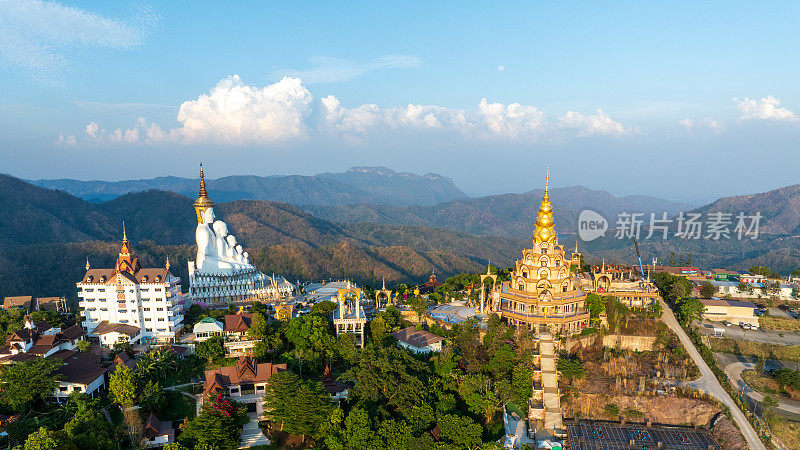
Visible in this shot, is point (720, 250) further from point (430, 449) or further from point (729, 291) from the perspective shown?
point (430, 449)

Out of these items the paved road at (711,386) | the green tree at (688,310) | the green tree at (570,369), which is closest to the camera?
the paved road at (711,386)

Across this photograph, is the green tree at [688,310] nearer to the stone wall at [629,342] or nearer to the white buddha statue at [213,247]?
the stone wall at [629,342]

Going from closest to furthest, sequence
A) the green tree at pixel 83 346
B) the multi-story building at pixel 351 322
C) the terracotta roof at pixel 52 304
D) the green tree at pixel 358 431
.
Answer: the green tree at pixel 358 431 → the green tree at pixel 83 346 → the multi-story building at pixel 351 322 → the terracotta roof at pixel 52 304

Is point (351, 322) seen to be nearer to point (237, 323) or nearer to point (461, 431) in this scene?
point (237, 323)

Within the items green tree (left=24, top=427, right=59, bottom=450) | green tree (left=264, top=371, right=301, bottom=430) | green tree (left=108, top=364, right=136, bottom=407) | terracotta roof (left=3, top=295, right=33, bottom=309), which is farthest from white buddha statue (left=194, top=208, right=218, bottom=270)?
green tree (left=24, top=427, right=59, bottom=450)

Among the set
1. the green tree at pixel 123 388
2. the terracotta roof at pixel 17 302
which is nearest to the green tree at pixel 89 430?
the green tree at pixel 123 388

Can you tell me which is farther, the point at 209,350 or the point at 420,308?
the point at 420,308

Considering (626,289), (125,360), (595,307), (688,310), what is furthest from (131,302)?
(688,310)

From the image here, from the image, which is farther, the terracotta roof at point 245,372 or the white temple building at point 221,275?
the white temple building at point 221,275
